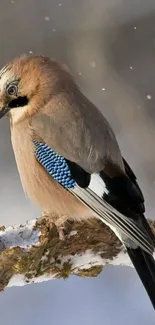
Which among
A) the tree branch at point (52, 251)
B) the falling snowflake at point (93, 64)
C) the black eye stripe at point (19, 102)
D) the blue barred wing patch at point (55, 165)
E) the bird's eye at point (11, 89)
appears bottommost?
the tree branch at point (52, 251)

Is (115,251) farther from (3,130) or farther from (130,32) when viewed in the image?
(130,32)

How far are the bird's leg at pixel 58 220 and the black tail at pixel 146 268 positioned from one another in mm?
121

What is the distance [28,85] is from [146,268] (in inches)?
13.8

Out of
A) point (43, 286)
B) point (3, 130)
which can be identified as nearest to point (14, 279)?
point (43, 286)

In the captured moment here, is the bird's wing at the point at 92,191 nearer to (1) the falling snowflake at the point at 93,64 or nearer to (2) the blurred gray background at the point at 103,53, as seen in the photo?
(2) the blurred gray background at the point at 103,53

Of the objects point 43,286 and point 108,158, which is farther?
point 43,286

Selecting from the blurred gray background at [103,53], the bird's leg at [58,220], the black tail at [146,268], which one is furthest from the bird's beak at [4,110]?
the blurred gray background at [103,53]

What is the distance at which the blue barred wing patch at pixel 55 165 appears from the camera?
112cm

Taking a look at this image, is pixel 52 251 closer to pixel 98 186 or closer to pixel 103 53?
pixel 98 186

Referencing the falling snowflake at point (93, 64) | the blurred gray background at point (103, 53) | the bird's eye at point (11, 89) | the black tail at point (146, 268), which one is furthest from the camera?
the falling snowflake at point (93, 64)

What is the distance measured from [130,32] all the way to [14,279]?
1.30 metres

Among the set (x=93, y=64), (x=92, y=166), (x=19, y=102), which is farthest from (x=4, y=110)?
(x=93, y=64)

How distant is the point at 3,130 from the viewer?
2131mm

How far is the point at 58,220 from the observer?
116cm
